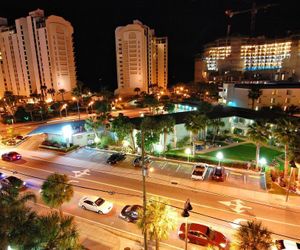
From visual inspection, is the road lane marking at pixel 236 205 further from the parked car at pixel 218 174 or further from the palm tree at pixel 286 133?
the palm tree at pixel 286 133

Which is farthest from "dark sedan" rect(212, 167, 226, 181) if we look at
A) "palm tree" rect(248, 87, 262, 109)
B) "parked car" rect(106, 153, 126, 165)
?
"palm tree" rect(248, 87, 262, 109)

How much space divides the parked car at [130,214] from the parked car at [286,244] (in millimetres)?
12794

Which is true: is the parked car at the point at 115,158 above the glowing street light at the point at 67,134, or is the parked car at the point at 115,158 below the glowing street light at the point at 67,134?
below

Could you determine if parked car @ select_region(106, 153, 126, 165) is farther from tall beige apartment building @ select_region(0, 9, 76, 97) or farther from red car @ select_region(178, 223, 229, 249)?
tall beige apartment building @ select_region(0, 9, 76, 97)

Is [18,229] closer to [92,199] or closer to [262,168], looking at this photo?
[92,199]

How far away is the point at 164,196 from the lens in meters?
27.5

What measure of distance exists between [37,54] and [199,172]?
318ft

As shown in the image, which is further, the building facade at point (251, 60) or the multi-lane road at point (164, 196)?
the building facade at point (251, 60)

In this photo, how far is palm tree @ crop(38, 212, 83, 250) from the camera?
14219mm

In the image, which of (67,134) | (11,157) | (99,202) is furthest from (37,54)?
(99,202)

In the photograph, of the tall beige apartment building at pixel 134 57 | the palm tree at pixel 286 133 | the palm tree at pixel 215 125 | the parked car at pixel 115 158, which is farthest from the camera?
the tall beige apartment building at pixel 134 57

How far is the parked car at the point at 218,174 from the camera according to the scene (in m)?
30.9

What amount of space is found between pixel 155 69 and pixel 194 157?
100868mm

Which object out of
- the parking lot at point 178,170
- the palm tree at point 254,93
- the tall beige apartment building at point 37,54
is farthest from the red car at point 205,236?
the tall beige apartment building at point 37,54
